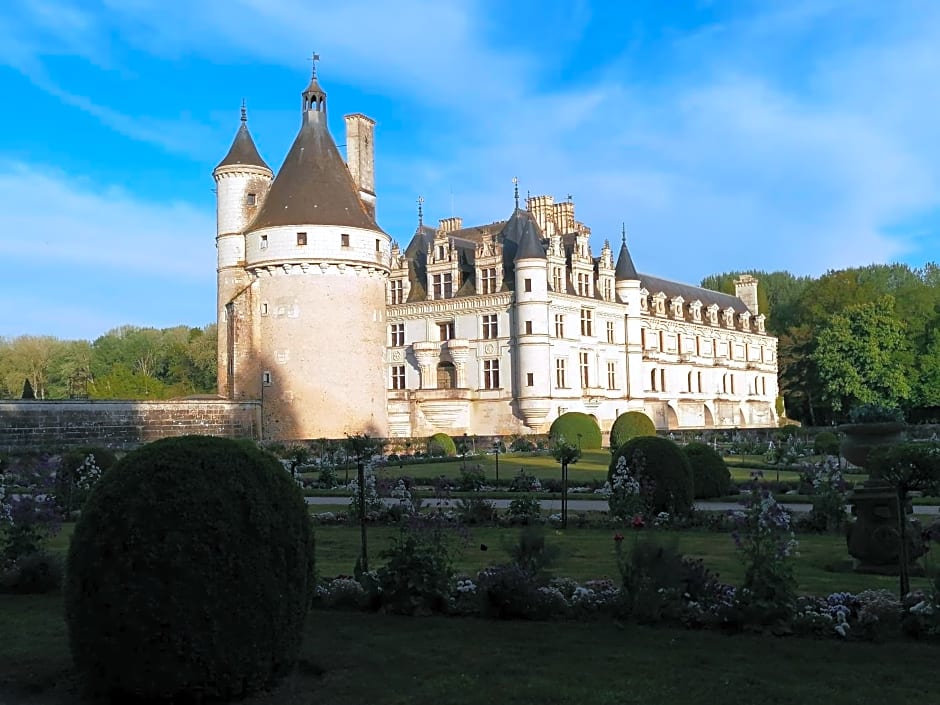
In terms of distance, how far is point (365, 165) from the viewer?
40250mm

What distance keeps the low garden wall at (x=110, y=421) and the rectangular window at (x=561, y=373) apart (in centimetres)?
1560

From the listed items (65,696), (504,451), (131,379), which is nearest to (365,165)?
(504,451)

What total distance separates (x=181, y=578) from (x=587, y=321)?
4176 centimetres

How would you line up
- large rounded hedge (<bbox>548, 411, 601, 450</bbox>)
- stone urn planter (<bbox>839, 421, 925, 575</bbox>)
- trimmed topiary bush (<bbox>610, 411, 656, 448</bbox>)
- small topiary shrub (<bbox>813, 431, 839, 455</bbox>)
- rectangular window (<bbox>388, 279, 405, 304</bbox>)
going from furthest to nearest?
rectangular window (<bbox>388, 279, 405, 304</bbox>)
large rounded hedge (<bbox>548, 411, 601, 450</bbox>)
trimmed topiary bush (<bbox>610, 411, 656, 448</bbox>)
small topiary shrub (<bbox>813, 431, 839, 455</bbox>)
stone urn planter (<bbox>839, 421, 925, 575</bbox>)

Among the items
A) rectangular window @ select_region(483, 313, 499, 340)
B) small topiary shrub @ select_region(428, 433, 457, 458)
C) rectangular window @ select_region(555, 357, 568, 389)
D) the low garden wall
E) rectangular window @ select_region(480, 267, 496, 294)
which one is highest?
rectangular window @ select_region(480, 267, 496, 294)

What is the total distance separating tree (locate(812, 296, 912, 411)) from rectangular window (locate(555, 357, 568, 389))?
23.4 meters

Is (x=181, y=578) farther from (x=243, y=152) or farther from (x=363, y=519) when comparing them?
(x=243, y=152)

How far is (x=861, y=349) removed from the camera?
2297 inches

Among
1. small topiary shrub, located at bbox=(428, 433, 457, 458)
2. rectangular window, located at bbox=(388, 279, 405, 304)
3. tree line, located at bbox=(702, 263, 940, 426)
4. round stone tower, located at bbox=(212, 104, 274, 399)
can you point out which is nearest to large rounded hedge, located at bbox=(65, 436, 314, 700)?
small topiary shrub, located at bbox=(428, 433, 457, 458)

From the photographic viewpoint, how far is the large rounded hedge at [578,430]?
36.9m

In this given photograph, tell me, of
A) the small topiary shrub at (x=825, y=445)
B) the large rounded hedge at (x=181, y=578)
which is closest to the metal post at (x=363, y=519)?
the large rounded hedge at (x=181, y=578)

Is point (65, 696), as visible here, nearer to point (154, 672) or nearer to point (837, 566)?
point (154, 672)

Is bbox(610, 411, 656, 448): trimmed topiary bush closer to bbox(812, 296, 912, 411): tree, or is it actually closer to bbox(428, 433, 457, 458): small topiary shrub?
bbox(428, 433, 457, 458): small topiary shrub

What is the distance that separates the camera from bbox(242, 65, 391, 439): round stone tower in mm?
33438
